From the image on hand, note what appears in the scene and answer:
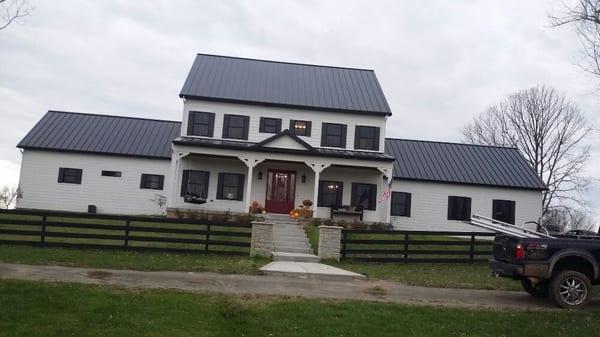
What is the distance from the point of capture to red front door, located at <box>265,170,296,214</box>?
2675 cm

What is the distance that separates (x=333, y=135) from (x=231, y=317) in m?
19.8

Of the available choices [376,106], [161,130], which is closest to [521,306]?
[376,106]

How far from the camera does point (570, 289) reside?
10.8 meters

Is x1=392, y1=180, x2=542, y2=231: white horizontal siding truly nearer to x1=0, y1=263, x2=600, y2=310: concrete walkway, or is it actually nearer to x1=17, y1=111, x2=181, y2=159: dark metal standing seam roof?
x1=17, y1=111, x2=181, y2=159: dark metal standing seam roof

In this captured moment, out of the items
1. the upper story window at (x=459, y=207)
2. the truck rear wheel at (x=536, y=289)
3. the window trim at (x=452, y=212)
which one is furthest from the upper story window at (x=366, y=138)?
the truck rear wheel at (x=536, y=289)

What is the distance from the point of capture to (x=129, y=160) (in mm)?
28984

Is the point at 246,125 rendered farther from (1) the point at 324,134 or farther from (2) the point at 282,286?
(2) the point at 282,286

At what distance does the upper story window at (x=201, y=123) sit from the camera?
2661 cm

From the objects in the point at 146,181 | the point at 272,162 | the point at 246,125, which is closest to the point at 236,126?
the point at 246,125

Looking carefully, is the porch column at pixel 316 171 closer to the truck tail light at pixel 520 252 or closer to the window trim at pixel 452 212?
the window trim at pixel 452 212

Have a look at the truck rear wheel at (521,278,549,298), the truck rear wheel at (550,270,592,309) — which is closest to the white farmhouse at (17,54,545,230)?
the truck rear wheel at (521,278,549,298)

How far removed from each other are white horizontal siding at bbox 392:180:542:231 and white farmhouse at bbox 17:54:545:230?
0.06 m

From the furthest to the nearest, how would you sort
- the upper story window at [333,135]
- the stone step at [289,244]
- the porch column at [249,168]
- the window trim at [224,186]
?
1. the upper story window at [333,135]
2. the window trim at [224,186]
3. the porch column at [249,168]
4. the stone step at [289,244]

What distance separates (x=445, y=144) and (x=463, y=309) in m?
23.9
